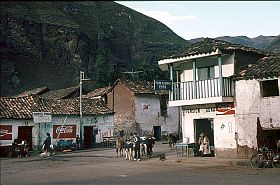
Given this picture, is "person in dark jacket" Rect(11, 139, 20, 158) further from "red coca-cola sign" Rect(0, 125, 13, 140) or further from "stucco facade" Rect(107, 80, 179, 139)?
"stucco facade" Rect(107, 80, 179, 139)

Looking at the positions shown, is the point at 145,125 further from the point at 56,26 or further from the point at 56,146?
the point at 56,26

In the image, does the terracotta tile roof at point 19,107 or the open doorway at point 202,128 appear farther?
the terracotta tile roof at point 19,107

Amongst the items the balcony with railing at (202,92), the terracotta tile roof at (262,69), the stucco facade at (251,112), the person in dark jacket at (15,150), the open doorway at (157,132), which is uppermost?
the terracotta tile roof at (262,69)

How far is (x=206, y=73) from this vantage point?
23078 mm

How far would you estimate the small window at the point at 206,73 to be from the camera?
22.8 metres

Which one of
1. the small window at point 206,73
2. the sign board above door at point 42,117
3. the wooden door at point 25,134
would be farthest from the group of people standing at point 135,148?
the wooden door at point 25,134

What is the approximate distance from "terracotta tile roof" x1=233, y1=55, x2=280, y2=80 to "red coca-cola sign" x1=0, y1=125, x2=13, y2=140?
17913mm

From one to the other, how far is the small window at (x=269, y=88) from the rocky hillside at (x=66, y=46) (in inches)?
1765

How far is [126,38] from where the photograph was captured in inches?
4552

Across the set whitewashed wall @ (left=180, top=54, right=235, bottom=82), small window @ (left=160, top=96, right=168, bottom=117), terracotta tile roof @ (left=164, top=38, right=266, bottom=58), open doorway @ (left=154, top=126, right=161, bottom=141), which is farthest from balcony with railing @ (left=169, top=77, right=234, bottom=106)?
open doorway @ (left=154, top=126, right=161, bottom=141)

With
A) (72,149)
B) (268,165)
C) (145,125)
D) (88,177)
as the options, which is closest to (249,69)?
(268,165)

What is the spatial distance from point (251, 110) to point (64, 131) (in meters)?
18.2

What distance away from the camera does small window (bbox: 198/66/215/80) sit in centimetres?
2281

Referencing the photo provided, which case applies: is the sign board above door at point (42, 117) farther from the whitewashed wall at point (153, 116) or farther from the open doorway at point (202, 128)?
the open doorway at point (202, 128)
